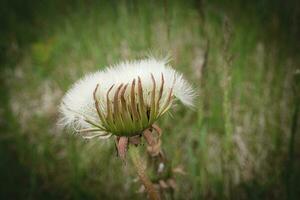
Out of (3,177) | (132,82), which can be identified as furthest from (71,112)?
(3,177)

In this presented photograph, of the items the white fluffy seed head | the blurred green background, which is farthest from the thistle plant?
the blurred green background

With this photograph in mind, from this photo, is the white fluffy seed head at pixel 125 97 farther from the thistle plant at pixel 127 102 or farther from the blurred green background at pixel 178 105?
the blurred green background at pixel 178 105

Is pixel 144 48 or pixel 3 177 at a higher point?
pixel 144 48

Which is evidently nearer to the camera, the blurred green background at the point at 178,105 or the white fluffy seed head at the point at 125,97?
the white fluffy seed head at the point at 125,97

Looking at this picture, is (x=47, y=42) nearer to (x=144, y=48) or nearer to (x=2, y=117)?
(x=2, y=117)

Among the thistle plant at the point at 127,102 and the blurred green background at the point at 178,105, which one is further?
the blurred green background at the point at 178,105

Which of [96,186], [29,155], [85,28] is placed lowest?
[96,186]

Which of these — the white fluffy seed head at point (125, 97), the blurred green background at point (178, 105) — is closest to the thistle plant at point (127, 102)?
the white fluffy seed head at point (125, 97)
